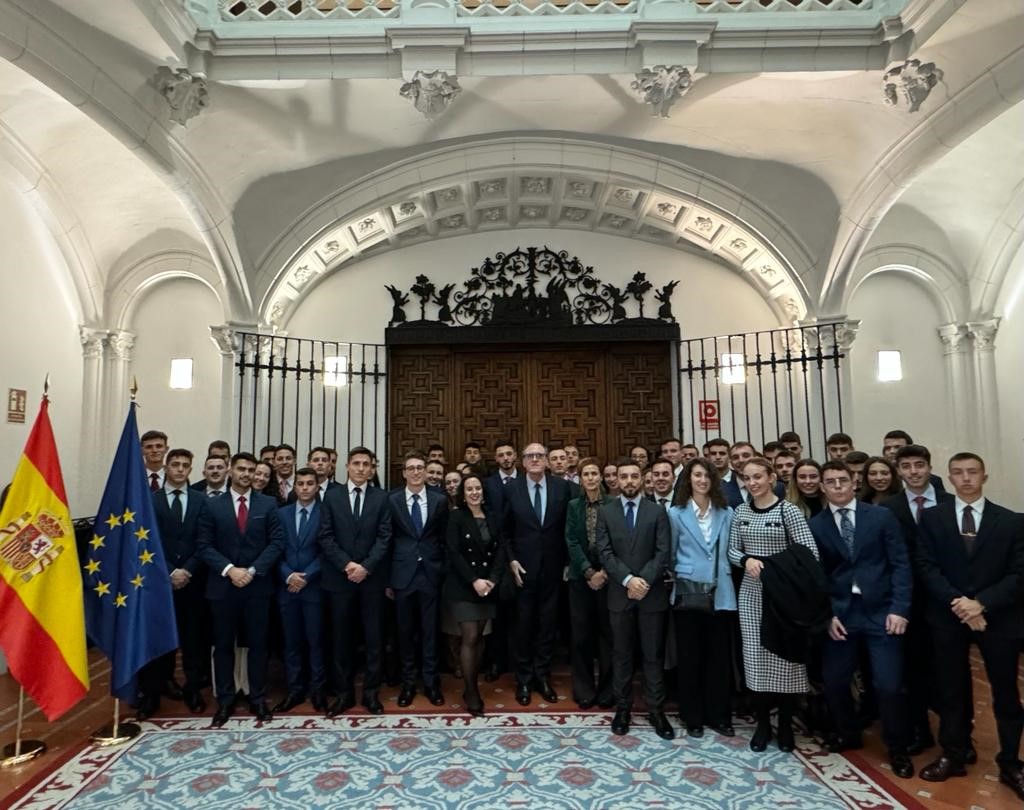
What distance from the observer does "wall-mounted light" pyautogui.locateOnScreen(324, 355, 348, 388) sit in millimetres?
7234

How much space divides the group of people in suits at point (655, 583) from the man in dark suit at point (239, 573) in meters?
0.01

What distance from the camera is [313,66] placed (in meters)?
4.79

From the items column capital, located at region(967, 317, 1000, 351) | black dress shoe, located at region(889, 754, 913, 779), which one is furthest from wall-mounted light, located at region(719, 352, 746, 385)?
black dress shoe, located at region(889, 754, 913, 779)

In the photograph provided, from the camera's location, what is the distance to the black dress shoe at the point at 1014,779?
2.78m

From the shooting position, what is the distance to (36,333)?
5867 millimetres

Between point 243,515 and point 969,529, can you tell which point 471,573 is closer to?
point 243,515

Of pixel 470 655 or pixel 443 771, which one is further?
pixel 470 655

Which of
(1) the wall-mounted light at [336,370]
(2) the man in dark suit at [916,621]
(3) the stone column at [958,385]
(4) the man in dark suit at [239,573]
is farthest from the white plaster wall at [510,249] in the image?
(2) the man in dark suit at [916,621]

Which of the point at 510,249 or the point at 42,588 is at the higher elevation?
the point at 510,249

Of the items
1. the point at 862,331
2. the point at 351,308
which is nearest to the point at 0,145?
the point at 351,308

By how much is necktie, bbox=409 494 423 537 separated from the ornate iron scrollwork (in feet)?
12.1

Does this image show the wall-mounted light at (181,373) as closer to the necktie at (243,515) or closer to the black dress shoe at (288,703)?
the necktie at (243,515)

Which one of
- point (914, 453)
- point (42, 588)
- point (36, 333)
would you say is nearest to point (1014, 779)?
point (914, 453)

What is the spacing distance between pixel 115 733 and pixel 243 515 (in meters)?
1.21
